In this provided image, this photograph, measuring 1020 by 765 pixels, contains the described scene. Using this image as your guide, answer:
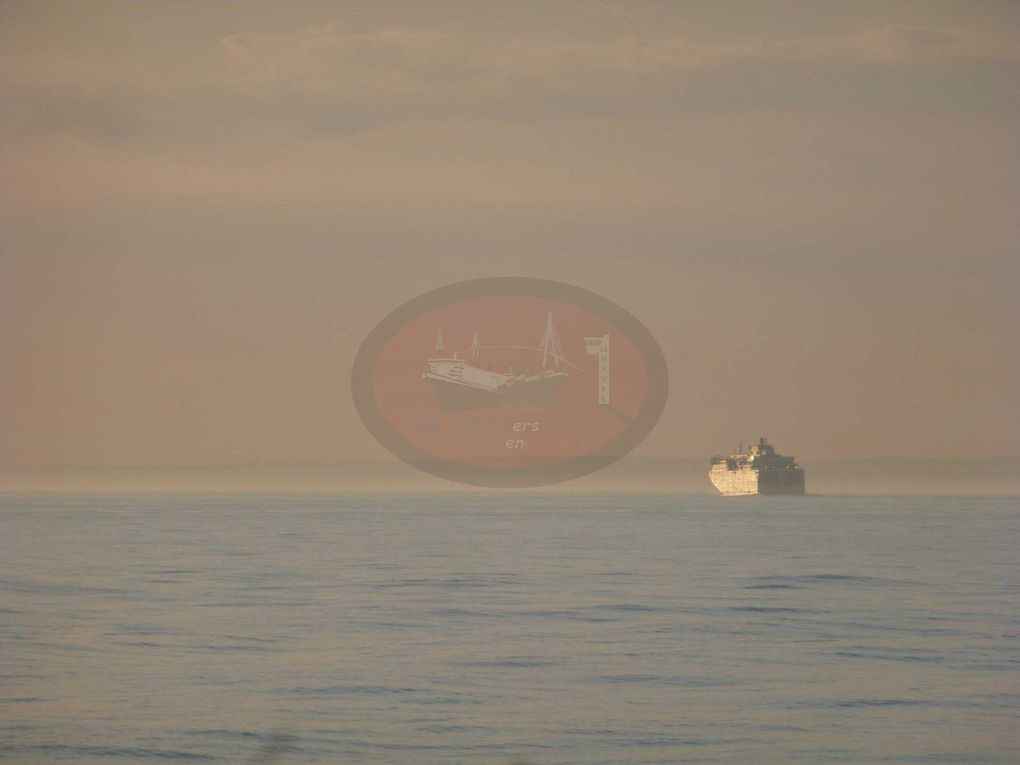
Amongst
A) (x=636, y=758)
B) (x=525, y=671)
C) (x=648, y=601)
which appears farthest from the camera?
(x=648, y=601)

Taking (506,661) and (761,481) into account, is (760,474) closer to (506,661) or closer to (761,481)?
(761,481)

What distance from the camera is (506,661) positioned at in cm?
3291

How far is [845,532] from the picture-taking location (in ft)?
347

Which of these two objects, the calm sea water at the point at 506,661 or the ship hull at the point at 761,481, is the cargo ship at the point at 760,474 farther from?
the calm sea water at the point at 506,661

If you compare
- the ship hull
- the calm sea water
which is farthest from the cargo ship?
the calm sea water

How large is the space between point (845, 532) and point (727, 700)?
267 ft

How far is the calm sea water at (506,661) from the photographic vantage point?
24.2m

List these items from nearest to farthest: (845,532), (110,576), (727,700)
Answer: (727,700) < (110,576) < (845,532)

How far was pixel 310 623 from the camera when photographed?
4044 cm

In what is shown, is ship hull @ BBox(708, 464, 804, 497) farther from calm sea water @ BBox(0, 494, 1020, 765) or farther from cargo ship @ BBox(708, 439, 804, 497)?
calm sea water @ BBox(0, 494, 1020, 765)

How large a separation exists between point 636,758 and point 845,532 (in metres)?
86.8

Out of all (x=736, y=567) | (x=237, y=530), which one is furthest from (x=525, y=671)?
(x=237, y=530)

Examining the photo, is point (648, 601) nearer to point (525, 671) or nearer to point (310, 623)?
point (310, 623)

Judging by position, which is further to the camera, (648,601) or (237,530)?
(237,530)
